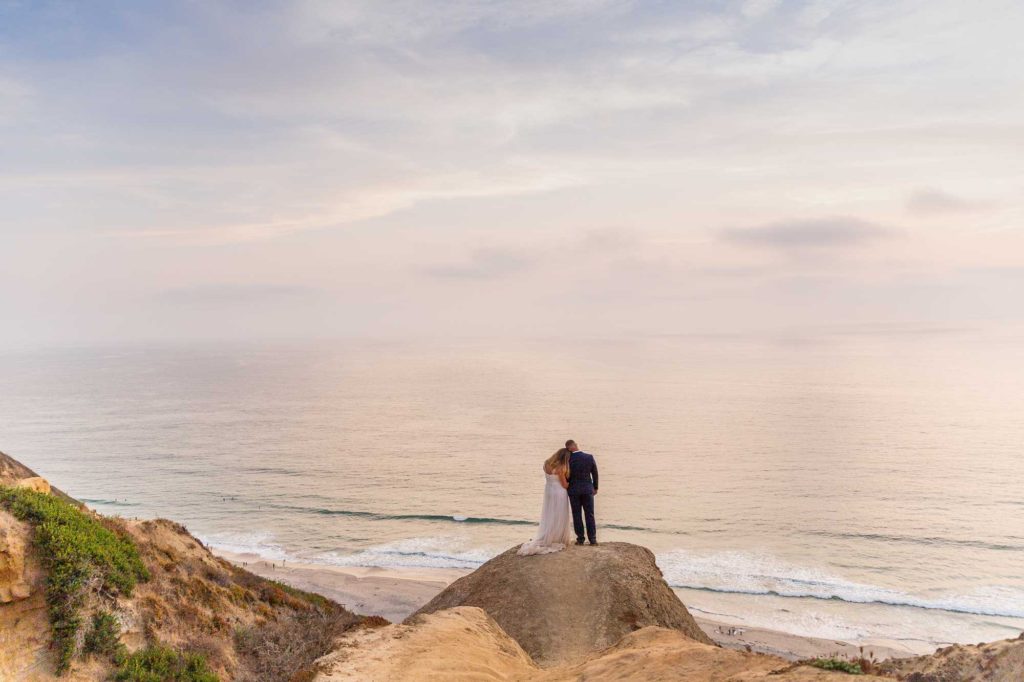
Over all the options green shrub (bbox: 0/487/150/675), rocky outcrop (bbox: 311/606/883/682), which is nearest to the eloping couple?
rocky outcrop (bbox: 311/606/883/682)

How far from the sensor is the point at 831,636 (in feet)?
87.1

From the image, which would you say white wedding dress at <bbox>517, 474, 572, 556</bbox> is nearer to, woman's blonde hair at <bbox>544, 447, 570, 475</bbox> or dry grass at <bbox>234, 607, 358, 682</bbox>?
woman's blonde hair at <bbox>544, 447, 570, 475</bbox>

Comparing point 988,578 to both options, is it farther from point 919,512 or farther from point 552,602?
point 552,602

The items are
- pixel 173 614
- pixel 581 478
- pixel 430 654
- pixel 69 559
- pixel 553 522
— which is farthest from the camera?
pixel 553 522

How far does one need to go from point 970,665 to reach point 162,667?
41.0 feet

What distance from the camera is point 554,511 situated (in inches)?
654

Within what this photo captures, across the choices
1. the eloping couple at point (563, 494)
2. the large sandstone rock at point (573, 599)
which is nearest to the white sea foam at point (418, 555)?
the large sandstone rock at point (573, 599)

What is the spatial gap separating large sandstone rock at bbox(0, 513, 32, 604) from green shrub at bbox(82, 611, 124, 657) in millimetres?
1137

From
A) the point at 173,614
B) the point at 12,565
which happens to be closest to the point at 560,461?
the point at 173,614

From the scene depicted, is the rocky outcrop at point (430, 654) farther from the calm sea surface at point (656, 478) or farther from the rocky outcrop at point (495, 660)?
the calm sea surface at point (656, 478)

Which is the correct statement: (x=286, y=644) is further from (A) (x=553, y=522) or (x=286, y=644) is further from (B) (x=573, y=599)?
(A) (x=553, y=522)

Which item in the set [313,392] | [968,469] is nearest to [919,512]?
[968,469]

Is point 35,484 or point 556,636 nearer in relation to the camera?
point 556,636

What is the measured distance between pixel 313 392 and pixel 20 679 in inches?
4089
